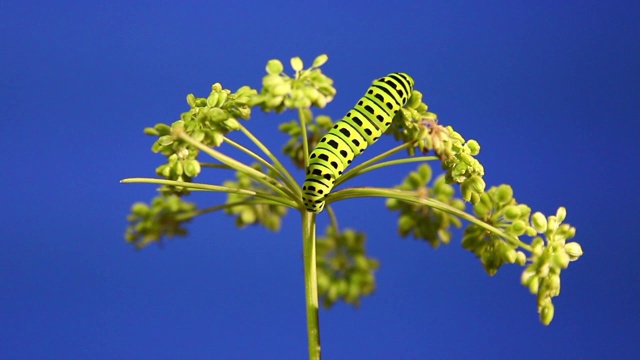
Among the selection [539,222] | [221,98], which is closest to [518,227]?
[539,222]

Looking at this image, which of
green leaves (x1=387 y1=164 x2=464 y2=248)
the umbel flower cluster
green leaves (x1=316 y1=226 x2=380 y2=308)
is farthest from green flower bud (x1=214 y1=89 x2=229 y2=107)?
→ green leaves (x1=316 y1=226 x2=380 y2=308)

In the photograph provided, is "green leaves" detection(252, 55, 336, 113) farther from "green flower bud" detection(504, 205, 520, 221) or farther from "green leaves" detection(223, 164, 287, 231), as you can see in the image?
"green leaves" detection(223, 164, 287, 231)

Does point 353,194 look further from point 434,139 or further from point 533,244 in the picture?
point 533,244

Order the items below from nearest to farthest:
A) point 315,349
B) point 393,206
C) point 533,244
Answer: point 533,244 < point 315,349 < point 393,206

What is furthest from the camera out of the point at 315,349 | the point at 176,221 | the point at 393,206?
the point at 393,206

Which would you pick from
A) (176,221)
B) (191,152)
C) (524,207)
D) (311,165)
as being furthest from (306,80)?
(176,221)

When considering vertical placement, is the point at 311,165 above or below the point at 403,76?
below

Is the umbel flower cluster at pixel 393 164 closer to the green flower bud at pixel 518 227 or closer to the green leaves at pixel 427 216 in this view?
the green flower bud at pixel 518 227

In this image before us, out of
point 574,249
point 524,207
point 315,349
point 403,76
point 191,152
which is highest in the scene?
point 403,76

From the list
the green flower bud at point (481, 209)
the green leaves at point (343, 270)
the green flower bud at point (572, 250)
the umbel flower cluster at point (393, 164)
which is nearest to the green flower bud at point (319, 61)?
the umbel flower cluster at point (393, 164)
